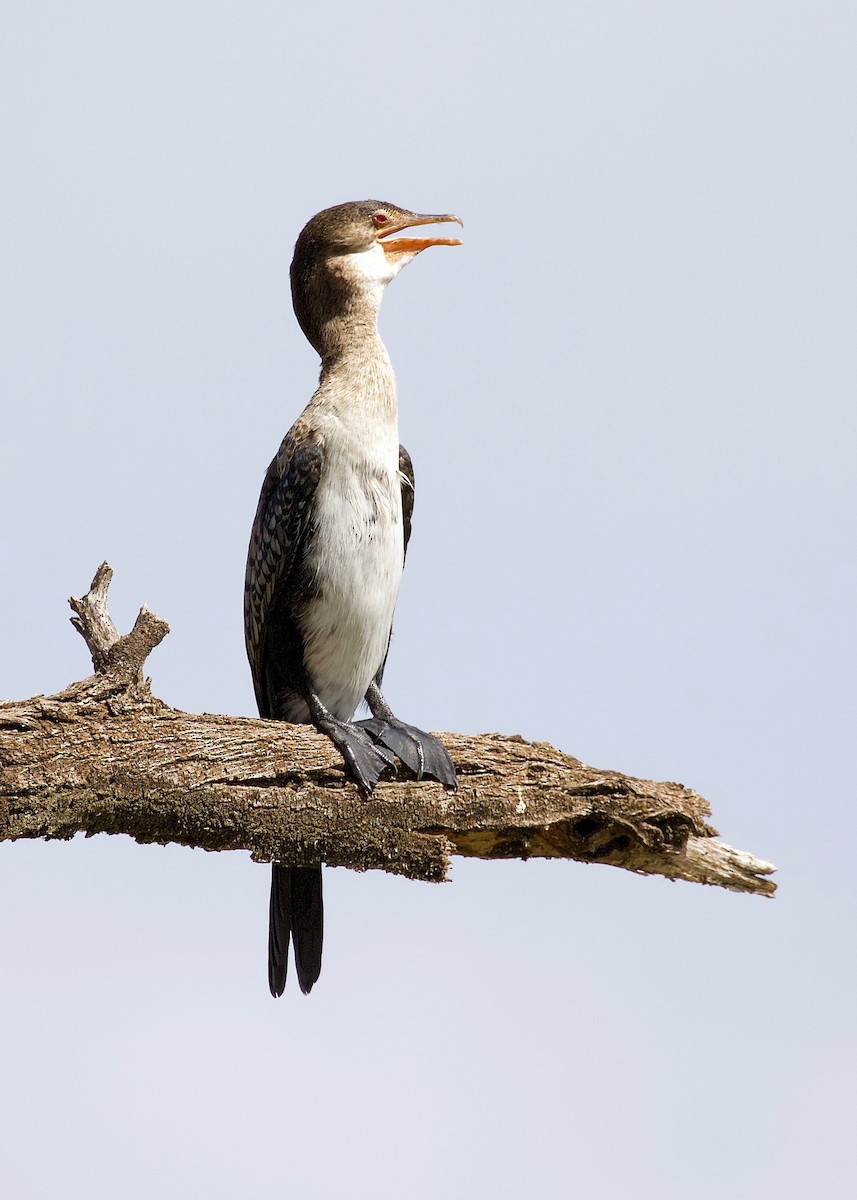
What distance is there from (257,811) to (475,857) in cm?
85

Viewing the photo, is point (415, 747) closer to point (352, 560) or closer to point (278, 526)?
point (352, 560)

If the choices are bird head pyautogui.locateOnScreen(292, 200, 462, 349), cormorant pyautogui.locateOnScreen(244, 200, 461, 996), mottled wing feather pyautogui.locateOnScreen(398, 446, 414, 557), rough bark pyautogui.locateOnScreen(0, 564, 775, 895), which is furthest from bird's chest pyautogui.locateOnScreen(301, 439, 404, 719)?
bird head pyautogui.locateOnScreen(292, 200, 462, 349)

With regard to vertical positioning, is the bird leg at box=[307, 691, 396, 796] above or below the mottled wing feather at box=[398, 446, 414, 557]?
below

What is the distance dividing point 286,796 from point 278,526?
1.14 meters

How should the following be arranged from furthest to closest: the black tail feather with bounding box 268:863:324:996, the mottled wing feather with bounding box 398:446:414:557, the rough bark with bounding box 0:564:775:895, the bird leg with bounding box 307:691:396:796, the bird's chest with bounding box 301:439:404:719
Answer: the mottled wing feather with bounding box 398:446:414:557 < the black tail feather with bounding box 268:863:324:996 < the bird's chest with bounding box 301:439:404:719 < the bird leg with bounding box 307:691:396:796 < the rough bark with bounding box 0:564:775:895

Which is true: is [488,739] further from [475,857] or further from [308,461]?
[308,461]

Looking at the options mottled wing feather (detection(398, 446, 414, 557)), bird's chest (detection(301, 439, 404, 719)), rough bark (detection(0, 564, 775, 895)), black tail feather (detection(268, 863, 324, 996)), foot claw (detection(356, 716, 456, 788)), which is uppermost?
mottled wing feather (detection(398, 446, 414, 557))

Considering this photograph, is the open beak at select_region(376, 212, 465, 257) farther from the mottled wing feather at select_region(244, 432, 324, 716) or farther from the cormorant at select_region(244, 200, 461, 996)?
the mottled wing feather at select_region(244, 432, 324, 716)

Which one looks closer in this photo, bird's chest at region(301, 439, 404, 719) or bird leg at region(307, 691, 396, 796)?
bird leg at region(307, 691, 396, 796)

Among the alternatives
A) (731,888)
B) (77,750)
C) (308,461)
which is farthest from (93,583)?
(731,888)

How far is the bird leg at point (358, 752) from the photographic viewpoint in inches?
185

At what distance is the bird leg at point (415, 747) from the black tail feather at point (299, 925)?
0.66m

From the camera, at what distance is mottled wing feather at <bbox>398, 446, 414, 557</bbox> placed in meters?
5.57

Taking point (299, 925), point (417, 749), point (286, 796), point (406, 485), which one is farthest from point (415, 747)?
point (406, 485)
